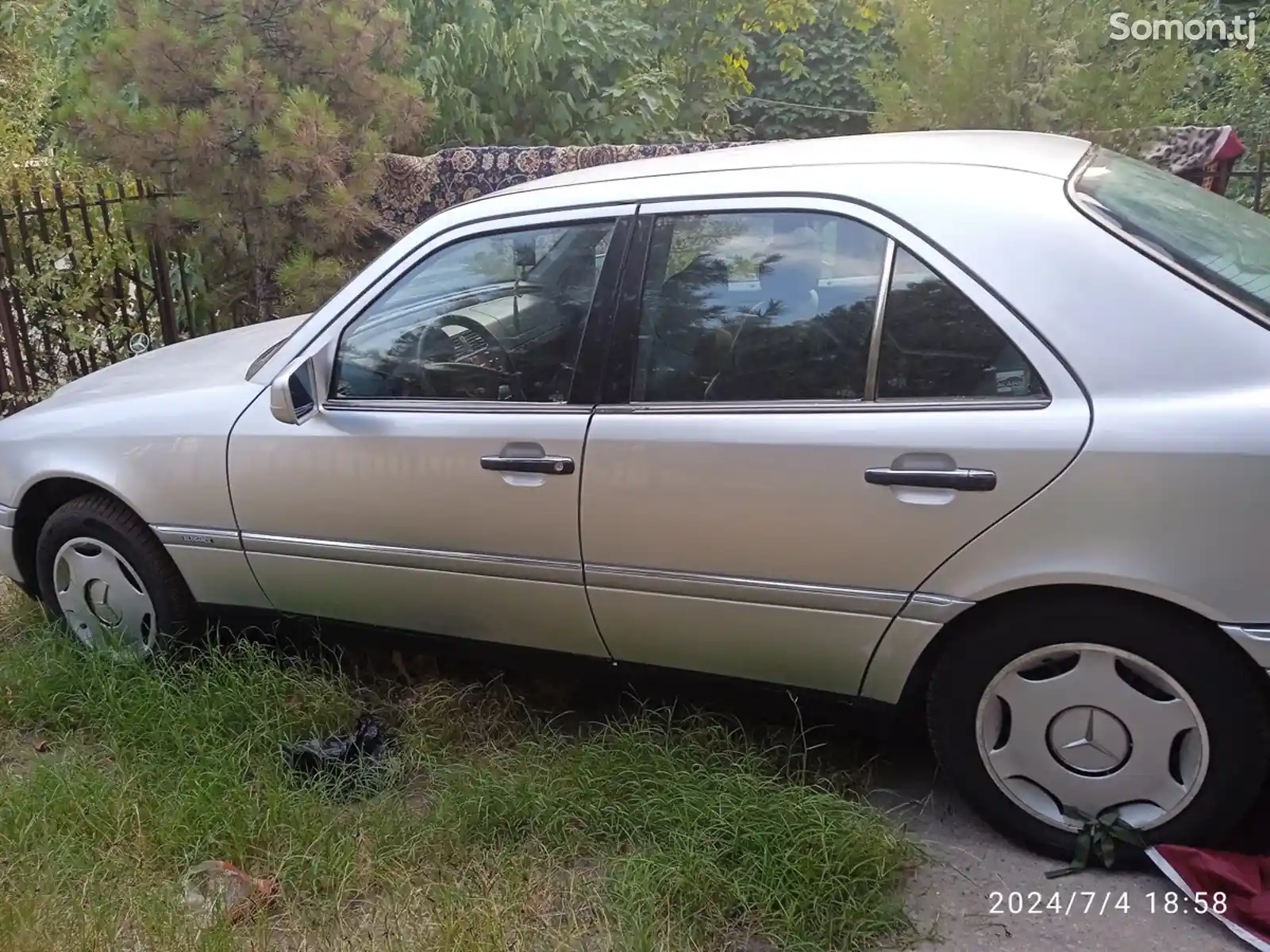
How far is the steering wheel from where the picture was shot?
3024 mm

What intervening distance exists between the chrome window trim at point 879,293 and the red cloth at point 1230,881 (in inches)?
42.7

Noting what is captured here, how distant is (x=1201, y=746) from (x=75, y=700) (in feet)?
10.9

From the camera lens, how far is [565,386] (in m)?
2.92

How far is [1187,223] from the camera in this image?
2.67 m

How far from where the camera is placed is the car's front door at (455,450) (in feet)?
9.61

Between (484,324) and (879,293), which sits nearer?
(879,293)

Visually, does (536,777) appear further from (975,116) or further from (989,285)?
(975,116)

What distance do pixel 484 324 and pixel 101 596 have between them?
1.80 metres

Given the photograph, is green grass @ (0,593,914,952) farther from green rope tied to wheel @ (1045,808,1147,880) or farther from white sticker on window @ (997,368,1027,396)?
white sticker on window @ (997,368,1027,396)

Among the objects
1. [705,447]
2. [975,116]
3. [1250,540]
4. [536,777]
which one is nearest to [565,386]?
[705,447]

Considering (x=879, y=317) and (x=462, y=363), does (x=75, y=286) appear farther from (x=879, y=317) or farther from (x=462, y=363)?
(x=879, y=317)

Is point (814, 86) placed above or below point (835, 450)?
above

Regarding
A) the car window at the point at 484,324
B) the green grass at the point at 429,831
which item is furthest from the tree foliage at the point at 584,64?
the green grass at the point at 429,831

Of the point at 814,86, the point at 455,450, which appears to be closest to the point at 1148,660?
the point at 455,450
